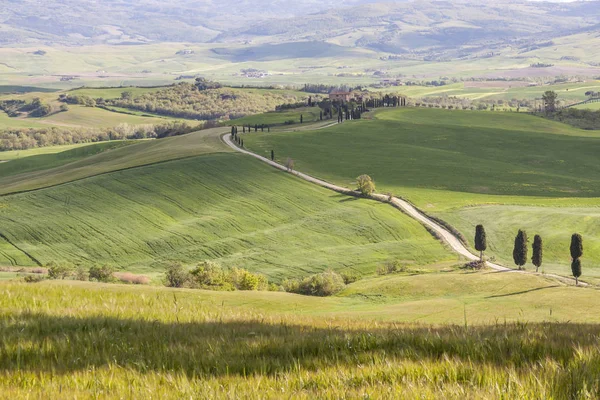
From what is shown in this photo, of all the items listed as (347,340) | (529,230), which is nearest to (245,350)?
(347,340)

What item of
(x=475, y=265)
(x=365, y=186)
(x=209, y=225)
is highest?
(x=365, y=186)

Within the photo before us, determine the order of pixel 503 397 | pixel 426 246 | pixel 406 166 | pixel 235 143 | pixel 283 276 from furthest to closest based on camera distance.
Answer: pixel 235 143 < pixel 406 166 < pixel 426 246 < pixel 283 276 < pixel 503 397

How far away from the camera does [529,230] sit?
115 meters

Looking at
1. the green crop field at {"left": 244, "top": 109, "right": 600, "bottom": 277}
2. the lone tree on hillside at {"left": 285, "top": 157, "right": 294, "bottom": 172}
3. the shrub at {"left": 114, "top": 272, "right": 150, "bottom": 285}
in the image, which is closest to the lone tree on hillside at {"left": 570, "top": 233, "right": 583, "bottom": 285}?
the green crop field at {"left": 244, "top": 109, "right": 600, "bottom": 277}

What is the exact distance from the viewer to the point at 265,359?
28.3ft

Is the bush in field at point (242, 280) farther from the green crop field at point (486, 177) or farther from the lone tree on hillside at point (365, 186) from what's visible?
the lone tree on hillside at point (365, 186)

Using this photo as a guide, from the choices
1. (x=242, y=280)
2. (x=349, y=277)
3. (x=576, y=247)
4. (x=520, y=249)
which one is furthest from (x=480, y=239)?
(x=242, y=280)

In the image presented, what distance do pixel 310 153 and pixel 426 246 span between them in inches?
2899

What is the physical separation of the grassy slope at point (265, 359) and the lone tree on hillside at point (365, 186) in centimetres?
13037

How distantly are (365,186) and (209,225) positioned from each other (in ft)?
126

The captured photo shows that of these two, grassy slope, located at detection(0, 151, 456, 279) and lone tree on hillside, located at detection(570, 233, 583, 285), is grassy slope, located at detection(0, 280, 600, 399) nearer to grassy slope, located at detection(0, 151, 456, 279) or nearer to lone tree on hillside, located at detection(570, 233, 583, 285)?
lone tree on hillside, located at detection(570, 233, 583, 285)

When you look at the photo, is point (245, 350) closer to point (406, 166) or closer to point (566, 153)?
point (406, 166)

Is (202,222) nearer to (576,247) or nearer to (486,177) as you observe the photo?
(576,247)

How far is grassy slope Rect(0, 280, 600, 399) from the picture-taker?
685cm
